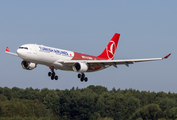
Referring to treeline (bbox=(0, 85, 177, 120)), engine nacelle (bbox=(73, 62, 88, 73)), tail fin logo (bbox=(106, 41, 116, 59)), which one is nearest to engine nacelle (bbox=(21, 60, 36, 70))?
engine nacelle (bbox=(73, 62, 88, 73))

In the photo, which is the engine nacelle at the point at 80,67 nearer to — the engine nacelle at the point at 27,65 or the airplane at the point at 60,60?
the airplane at the point at 60,60

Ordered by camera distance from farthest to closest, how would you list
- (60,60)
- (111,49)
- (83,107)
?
Result: (83,107) < (111,49) < (60,60)

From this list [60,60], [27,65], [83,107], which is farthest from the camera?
[83,107]

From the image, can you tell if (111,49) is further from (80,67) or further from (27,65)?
(27,65)

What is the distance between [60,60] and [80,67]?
370 cm

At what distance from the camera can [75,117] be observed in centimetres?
15700

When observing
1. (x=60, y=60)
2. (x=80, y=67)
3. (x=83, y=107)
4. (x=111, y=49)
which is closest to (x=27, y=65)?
(x=60, y=60)

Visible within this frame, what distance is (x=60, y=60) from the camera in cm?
6019

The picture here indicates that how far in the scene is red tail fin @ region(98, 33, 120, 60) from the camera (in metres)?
75.1

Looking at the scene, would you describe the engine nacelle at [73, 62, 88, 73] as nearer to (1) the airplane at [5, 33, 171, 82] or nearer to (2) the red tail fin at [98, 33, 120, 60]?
(1) the airplane at [5, 33, 171, 82]

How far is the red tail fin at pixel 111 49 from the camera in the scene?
75.1 m

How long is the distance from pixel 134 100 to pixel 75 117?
1525 inches

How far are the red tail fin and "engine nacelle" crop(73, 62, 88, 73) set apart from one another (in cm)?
1397

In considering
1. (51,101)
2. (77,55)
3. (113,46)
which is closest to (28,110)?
(51,101)
